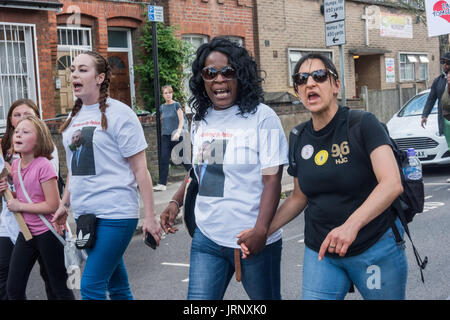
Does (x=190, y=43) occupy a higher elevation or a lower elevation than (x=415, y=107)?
higher

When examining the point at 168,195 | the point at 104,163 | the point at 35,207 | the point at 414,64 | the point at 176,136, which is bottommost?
the point at 168,195

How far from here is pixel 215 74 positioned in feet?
11.5

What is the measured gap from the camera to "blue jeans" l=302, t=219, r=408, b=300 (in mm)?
2965

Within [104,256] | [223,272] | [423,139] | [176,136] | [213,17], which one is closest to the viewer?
[223,272]

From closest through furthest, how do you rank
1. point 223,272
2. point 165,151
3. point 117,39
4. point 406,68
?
1. point 223,272
2. point 165,151
3. point 117,39
4. point 406,68

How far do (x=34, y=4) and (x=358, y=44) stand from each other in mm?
13809

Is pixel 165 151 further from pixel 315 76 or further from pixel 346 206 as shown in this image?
pixel 346 206

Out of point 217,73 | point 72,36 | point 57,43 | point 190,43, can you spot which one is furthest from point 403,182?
point 190,43

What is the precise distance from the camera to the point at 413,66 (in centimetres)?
2644

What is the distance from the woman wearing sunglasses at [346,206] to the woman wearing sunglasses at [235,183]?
0.24 metres

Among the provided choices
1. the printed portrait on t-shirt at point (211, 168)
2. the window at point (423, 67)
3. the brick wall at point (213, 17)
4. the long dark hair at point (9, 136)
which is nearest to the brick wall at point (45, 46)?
the brick wall at point (213, 17)

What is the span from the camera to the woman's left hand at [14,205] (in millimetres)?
4367

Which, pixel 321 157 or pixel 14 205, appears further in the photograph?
pixel 14 205
